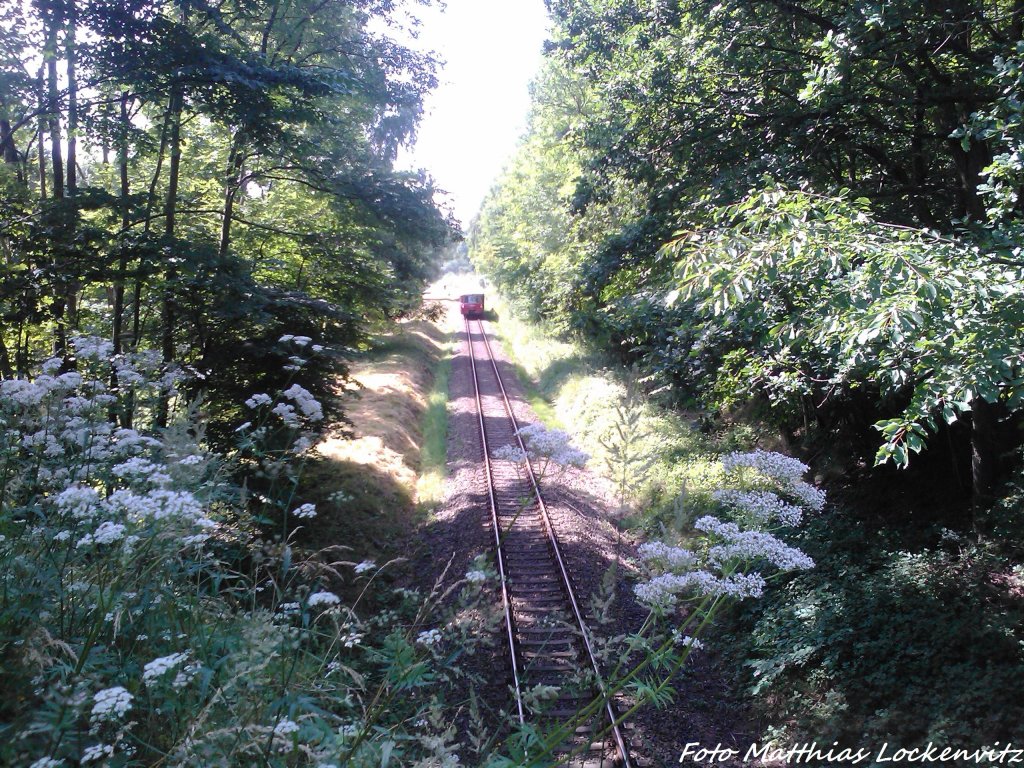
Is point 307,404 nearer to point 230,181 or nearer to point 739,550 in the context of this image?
point 739,550

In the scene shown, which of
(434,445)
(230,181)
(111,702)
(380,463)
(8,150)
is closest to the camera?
(111,702)

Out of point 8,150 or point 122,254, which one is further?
point 8,150

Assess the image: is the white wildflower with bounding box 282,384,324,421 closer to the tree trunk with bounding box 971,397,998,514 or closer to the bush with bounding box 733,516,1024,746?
the bush with bounding box 733,516,1024,746

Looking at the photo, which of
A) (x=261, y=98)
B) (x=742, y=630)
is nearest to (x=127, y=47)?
(x=261, y=98)

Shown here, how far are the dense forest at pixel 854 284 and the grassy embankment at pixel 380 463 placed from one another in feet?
13.8

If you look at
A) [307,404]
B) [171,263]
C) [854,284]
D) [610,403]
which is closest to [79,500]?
[307,404]

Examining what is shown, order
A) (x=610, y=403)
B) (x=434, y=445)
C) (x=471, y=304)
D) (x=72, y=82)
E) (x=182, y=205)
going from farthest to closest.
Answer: (x=471, y=304) < (x=434, y=445) < (x=182, y=205) < (x=72, y=82) < (x=610, y=403)

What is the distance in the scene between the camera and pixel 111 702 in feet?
7.25

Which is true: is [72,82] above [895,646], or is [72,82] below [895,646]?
above

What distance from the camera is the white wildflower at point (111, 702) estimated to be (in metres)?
2.18

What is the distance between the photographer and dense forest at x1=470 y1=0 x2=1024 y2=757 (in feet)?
15.1

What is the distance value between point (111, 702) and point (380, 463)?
12775mm

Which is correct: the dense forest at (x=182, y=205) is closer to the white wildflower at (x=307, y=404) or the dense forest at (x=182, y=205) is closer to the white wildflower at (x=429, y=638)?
the white wildflower at (x=307, y=404)

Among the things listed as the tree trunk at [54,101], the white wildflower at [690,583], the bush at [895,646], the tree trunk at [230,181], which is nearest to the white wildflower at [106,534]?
the white wildflower at [690,583]
